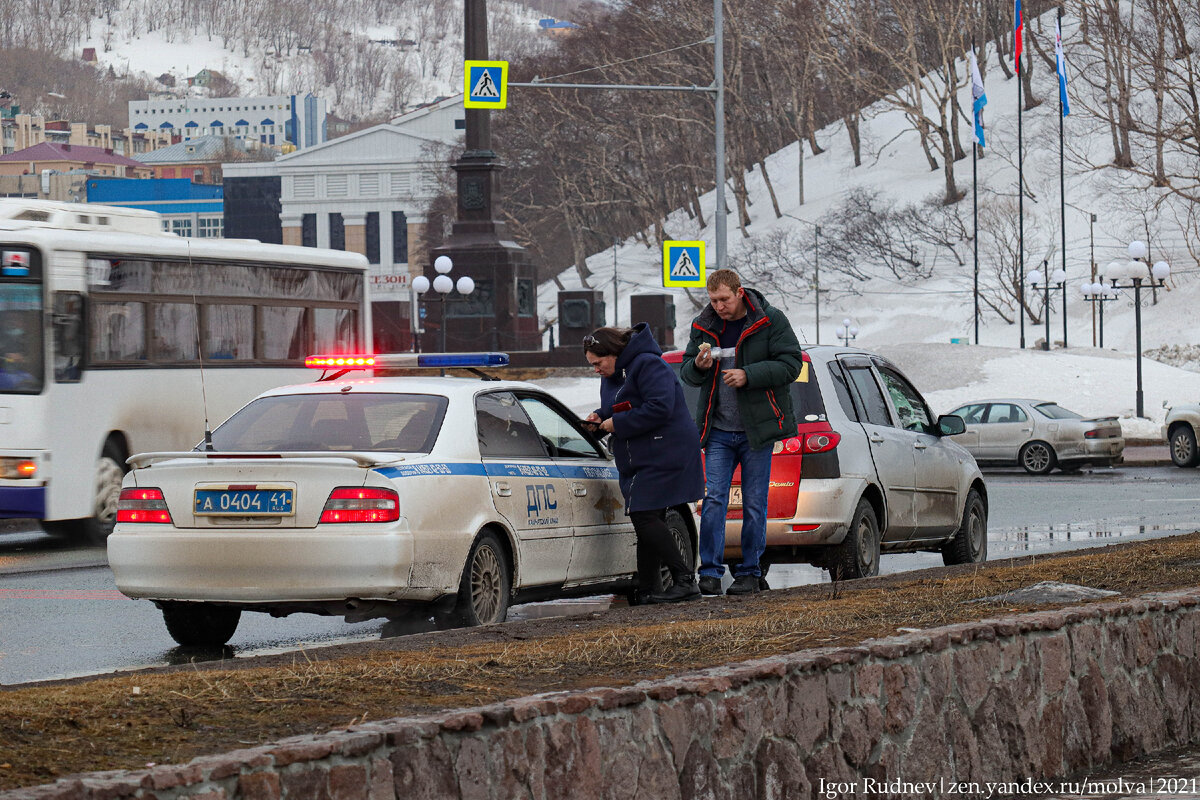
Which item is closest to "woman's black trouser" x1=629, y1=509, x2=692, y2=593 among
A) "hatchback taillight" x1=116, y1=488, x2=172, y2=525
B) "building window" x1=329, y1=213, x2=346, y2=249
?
"hatchback taillight" x1=116, y1=488, x2=172, y2=525

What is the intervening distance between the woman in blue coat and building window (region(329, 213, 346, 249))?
418ft

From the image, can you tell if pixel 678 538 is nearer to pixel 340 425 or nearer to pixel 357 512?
pixel 340 425

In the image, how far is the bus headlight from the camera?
1550 cm

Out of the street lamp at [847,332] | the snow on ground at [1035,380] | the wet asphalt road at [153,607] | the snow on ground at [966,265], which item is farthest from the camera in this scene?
the street lamp at [847,332]

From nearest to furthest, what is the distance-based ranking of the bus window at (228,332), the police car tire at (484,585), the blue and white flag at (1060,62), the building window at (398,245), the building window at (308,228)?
the police car tire at (484,585), the bus window at (228,332), the blue and white flag at (1060,62), the building window at (308,228), the building window at (398,245)

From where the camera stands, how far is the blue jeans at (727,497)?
10039 millimetres

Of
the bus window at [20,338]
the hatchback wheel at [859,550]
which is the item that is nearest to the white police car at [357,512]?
the hatchback wheel at [859,550]

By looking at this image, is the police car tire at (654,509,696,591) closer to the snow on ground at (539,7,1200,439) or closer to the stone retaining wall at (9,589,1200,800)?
the stone retaining wall at (9,589,1200,800)

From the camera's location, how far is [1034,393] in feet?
139

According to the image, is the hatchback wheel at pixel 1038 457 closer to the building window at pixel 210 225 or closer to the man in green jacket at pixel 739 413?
the man in green jacket at pixel 739 413

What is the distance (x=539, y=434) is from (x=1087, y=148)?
82597 millimetres

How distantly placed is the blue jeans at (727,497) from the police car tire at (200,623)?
8.54 ft

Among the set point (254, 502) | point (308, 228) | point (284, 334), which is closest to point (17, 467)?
point (284, 334)

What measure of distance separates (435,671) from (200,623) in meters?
4.13
